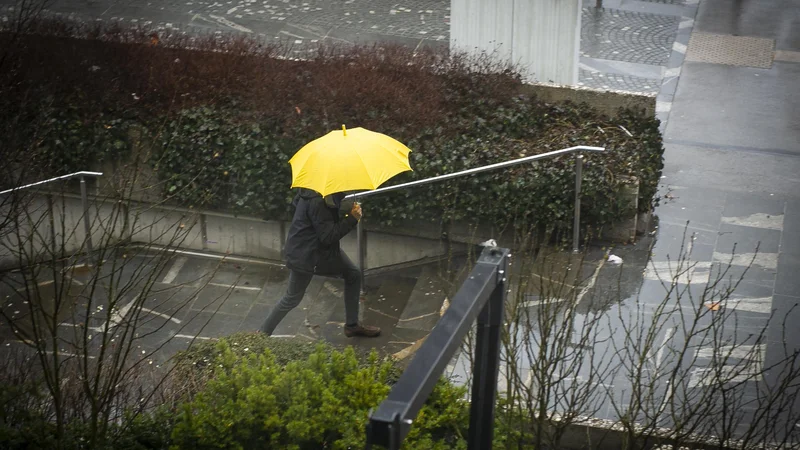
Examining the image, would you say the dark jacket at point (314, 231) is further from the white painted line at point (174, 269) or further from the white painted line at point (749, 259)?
the white painted line at point (749, 259)

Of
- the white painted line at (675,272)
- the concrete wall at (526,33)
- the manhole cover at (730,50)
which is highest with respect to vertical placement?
the concrete wall at (526,33)

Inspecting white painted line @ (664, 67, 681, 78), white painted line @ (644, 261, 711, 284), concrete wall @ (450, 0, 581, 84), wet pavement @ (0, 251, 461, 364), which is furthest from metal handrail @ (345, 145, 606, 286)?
white painted line @ (664, 67, 681, 78)

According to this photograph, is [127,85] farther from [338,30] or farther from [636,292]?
[636,292]

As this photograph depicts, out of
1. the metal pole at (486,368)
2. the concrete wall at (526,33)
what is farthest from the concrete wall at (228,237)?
the metal pole at (486,368)

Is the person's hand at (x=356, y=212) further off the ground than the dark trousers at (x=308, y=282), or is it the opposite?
the person's hand at (x=356, y=212)

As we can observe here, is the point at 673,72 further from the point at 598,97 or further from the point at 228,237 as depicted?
the point at 228,237

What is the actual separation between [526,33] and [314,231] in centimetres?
496

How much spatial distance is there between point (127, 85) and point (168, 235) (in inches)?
71.2

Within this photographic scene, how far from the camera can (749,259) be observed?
9.41 metres

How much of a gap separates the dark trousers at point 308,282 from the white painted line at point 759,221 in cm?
380

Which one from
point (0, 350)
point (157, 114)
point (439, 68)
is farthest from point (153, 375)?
point (439, 68)

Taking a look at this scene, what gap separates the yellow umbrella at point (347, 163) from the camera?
Answer: 26.1 feet

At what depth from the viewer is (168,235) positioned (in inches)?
438

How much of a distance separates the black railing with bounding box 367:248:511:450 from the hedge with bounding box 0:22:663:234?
657cm
